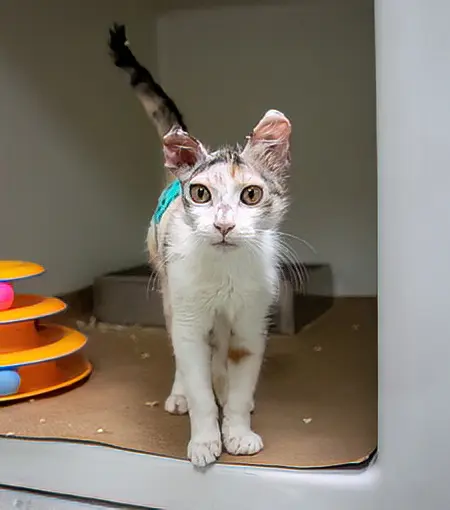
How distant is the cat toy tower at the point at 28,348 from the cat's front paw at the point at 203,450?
390 millimetres

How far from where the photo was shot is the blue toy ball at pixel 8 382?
1201 millimetres

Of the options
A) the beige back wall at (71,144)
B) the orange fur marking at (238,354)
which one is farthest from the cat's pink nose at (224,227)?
the beige back wall at (71,144)

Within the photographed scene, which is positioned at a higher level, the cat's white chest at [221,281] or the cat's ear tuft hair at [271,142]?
the cat's ear tuft hair at [271,142]

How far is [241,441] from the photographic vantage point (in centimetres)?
98

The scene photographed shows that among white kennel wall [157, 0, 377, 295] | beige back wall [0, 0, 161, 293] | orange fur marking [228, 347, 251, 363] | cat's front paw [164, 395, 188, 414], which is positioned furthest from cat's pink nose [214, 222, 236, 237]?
white kennel wall [157, 0, 377, 295]

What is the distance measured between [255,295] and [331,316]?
853 mm

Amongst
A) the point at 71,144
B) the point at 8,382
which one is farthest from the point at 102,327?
the point at 8,382

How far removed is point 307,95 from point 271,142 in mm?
1136

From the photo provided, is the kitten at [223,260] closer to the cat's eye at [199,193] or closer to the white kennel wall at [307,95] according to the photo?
the cat's eye at [199,193]

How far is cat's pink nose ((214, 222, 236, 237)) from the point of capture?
853mm

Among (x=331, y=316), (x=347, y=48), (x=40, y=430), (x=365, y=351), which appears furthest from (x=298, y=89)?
(x=40, y=430)

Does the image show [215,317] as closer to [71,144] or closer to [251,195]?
[251,195]

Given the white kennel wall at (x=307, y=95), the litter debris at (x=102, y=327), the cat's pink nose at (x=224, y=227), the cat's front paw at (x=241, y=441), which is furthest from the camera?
the white kennel wall at (x=307, y=95)

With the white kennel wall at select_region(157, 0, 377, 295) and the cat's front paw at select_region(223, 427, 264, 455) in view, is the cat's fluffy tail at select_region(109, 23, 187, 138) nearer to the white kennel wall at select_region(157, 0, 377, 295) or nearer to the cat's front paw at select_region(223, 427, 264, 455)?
the cat's front paw at select_region(223, 427, 264, 455)
